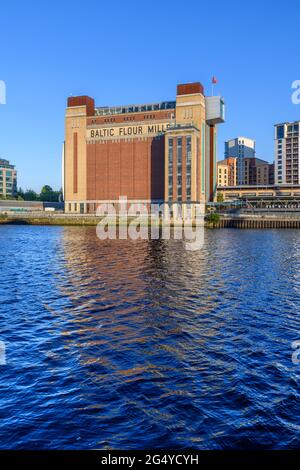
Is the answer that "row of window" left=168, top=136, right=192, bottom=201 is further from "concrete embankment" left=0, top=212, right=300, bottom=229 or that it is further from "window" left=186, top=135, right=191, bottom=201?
"concrete embankment" left=0, top=212, right=300, bottom=229

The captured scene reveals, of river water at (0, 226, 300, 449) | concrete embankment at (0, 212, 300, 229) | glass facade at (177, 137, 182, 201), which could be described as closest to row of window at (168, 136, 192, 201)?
glass facade at (177, 137, 182, 201)

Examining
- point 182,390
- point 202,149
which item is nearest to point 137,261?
point 182,390

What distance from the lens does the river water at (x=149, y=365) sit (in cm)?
1465

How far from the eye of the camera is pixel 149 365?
2075 centimetres

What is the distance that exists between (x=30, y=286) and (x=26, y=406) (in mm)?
26244

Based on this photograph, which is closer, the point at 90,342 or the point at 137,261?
the point at 90,342

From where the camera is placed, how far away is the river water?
14648mm

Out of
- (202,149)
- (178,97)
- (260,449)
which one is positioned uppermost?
(178,97)

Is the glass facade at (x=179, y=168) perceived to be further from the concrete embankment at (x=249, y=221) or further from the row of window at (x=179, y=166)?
the concrete embankment at (x=249, y=221)

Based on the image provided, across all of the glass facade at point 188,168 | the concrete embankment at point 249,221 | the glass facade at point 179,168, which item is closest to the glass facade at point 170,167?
the glass facade at point 179,168

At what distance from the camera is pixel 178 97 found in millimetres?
191500

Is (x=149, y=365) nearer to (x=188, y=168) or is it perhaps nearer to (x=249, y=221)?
(x=249, y=221)

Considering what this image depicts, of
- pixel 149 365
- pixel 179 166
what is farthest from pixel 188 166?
pixel 149 365
